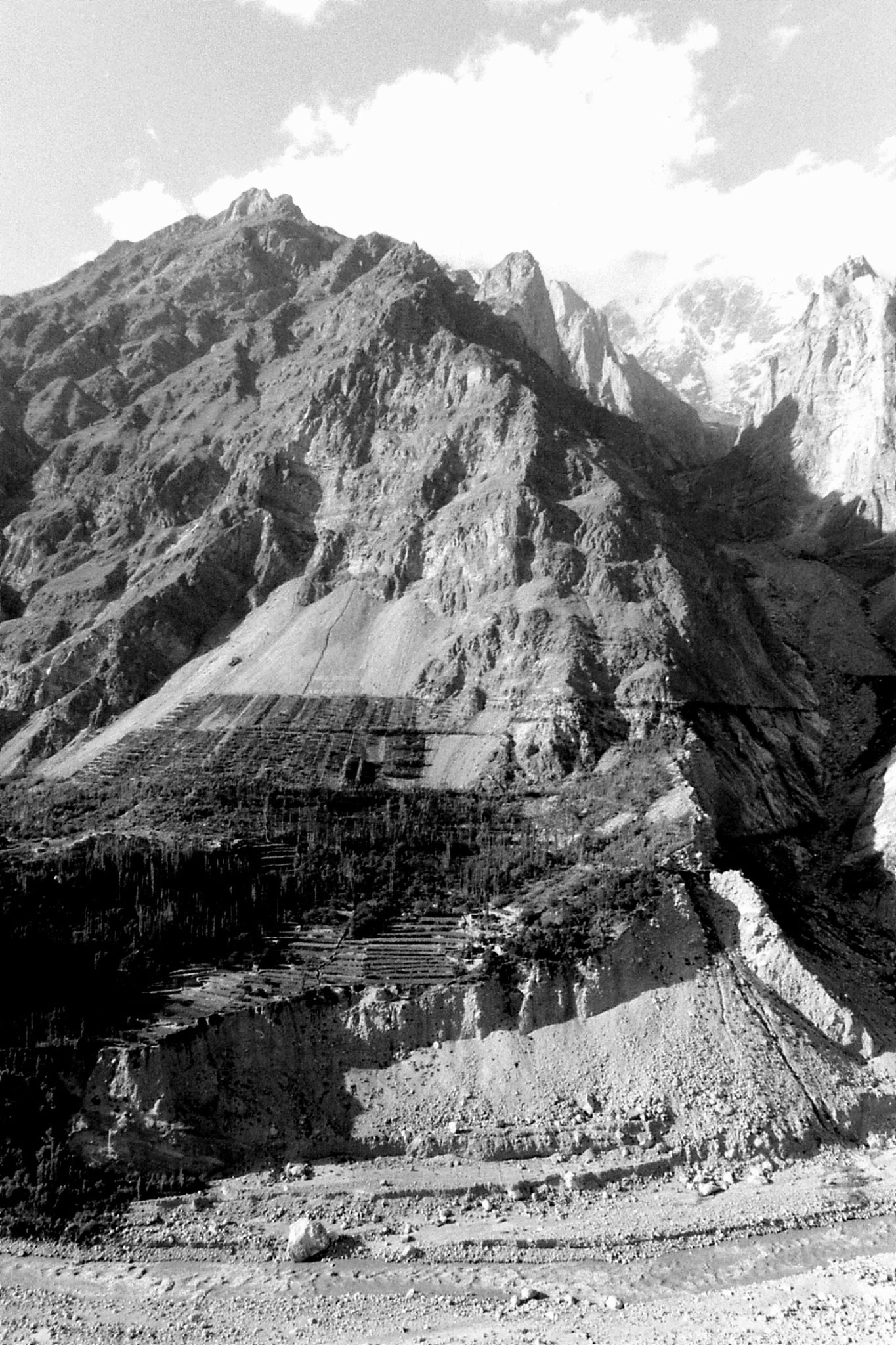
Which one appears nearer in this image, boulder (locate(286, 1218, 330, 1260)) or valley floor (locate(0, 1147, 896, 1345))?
valley floor (locate(0, 1147, 896, 1345))

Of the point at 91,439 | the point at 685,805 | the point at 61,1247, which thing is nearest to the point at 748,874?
the point at 685,805

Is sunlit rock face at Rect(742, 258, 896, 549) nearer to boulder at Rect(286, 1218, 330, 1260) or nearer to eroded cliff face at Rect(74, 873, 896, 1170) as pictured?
eroded cliff face at Rect(74, 873, 896, 1170)

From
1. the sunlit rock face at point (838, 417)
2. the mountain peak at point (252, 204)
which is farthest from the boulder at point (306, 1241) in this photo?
the mountain peak at point (252, 204)

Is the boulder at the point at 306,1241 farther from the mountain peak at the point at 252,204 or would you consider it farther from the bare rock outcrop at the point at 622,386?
the mountain peak at the point at 252,204

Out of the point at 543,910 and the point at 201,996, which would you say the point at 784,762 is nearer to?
the point at 543,910

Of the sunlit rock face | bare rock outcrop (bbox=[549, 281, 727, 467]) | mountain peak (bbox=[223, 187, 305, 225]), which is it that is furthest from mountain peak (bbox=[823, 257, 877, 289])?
mountain peak (bbox=[223, 187, 305, 225])

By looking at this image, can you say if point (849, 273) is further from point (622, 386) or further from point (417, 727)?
point (417, 727)

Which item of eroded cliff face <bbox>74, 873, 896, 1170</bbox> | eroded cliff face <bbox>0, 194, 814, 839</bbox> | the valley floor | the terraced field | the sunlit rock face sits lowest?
the valley floor

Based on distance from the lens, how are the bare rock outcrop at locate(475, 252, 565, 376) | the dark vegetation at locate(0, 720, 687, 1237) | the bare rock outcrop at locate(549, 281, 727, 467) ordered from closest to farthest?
the dark vegetation at locate(0, 720, 687, 1237) < the bare rock outcrop at locate(475, 252, 565, 376) < the bare rock outcrop at locate(549, 281, 727, 467)
